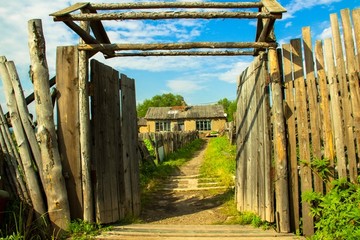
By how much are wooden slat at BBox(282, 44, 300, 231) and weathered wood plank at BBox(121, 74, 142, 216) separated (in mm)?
2793

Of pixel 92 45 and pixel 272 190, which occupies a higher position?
pixel 92 45

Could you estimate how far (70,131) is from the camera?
15.0 feet

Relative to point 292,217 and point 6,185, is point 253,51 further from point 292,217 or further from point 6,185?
point 6,185

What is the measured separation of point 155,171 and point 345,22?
7524 millimetres

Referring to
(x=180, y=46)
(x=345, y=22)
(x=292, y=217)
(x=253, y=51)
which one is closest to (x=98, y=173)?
(x=180, y=46)

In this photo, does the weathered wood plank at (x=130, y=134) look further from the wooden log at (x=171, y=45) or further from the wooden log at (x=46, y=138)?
the wooden log at (x=46, y=138)

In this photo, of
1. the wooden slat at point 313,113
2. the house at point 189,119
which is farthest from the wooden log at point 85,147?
the house at point 189,119

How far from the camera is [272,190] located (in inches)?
175

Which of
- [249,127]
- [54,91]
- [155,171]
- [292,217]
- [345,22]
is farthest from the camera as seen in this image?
[155,171]

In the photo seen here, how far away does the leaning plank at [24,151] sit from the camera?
4.29 m

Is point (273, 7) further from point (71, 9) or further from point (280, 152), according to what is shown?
point (71, 9)

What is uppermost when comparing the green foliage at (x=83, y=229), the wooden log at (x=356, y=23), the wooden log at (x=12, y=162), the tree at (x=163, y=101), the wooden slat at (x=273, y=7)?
the tree at (x=163, y=101)

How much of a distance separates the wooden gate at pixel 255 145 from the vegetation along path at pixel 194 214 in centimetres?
31

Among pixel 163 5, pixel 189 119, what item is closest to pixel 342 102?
pixel 163 5
